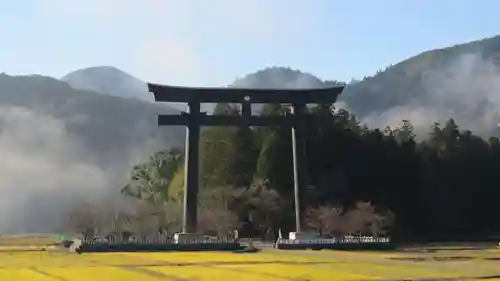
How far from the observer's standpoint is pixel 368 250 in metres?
37.6

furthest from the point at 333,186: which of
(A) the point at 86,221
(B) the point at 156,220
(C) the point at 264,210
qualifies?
(A) the point at 86,221

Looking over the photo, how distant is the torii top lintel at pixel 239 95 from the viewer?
4103 cm

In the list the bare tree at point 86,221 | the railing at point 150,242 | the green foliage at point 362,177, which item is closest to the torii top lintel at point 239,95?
the railing at point 150,242

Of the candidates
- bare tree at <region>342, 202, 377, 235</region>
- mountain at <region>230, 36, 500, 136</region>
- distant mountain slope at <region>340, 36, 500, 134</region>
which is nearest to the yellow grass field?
bare tree at <region>342, 202, 377, 235</region>

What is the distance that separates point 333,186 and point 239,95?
18.4m

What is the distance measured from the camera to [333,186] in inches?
2276

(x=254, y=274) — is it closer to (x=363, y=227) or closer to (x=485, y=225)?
(x=363, y=227)

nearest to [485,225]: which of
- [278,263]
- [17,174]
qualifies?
[278,263]

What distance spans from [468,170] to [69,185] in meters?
63.2

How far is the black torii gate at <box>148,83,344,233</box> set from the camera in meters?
40.6

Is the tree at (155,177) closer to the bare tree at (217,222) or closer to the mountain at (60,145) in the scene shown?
the bare tree at (217,222)

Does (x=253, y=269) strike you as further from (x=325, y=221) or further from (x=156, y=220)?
(x=156, y=220)

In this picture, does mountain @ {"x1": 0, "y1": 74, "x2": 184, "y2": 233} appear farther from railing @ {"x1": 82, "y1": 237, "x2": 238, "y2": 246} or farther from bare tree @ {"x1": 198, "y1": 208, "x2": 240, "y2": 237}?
railing @ {"x1": 82, "y1": 237, "x2": 238, "y2": 246}

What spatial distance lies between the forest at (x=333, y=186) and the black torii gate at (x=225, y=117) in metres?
7.56
